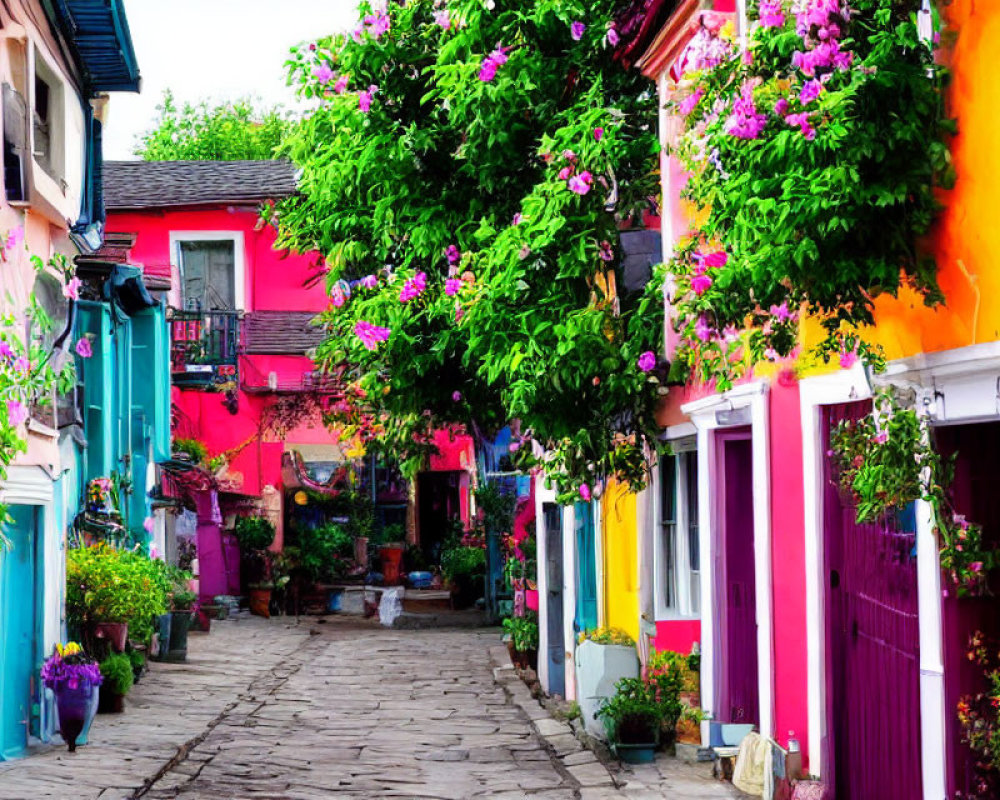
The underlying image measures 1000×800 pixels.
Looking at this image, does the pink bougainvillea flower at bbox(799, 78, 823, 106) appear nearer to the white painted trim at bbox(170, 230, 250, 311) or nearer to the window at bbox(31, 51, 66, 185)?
the window at bbox(31, 51, 66, 185)

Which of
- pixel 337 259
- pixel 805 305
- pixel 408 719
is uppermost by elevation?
pixel 337 259

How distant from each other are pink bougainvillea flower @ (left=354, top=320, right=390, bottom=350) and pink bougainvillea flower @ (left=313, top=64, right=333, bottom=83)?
2.33 metres

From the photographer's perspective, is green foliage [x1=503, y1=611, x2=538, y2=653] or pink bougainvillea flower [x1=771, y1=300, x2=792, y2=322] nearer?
pink bougainvillea flower [x1=771, y1=300, x2=792, y2=322]

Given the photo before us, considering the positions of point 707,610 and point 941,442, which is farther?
point 707,610

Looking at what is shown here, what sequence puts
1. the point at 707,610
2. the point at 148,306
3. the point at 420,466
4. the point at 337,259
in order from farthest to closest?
the point at 148,306
the point at 420,466
the point at 337,259
the point at 707,610

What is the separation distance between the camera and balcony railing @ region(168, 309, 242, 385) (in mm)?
28656

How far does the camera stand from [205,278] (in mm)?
32312

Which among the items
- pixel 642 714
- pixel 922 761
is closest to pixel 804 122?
pixel 922 761

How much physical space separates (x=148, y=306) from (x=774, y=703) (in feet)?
44.7

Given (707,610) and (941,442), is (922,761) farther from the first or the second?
(707,610)

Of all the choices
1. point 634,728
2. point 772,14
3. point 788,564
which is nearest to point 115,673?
point 634,728

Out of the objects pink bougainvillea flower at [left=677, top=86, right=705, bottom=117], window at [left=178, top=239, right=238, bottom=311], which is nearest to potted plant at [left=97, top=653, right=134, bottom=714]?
pink bougainvillea flower at [left=677, top=86, right=705, bottom=117]

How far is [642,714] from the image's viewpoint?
12.1 meters

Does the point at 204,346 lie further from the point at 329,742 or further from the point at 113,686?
the point at 329,742
